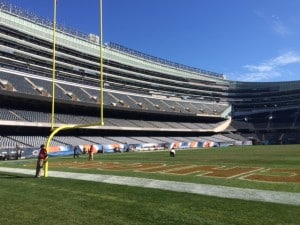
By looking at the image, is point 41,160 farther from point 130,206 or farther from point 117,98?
point 117,98

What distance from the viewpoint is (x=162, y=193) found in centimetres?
1270

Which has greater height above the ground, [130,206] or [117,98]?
[117,98]

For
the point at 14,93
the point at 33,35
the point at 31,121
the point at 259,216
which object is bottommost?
the point at 259,216

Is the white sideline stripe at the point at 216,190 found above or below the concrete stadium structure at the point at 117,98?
below

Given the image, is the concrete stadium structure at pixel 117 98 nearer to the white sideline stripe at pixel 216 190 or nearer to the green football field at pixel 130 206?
the white sideline stripe at pixel 216 190

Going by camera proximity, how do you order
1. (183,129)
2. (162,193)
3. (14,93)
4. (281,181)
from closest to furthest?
(162,193), (281,181), (14,93), (183,129)

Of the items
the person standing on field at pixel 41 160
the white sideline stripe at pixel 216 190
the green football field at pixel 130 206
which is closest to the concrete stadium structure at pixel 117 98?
the person standing on field at pixel 41 160

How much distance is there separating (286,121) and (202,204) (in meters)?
112

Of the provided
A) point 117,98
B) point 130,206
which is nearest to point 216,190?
point 130,206

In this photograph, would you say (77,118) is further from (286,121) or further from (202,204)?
(286,121)

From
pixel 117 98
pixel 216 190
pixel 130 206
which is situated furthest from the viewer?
pixel 117 98

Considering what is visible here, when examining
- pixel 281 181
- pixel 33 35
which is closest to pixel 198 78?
pixel 33 35

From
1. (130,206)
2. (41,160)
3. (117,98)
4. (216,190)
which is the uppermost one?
(117,98)

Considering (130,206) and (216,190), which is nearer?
(130,206)
